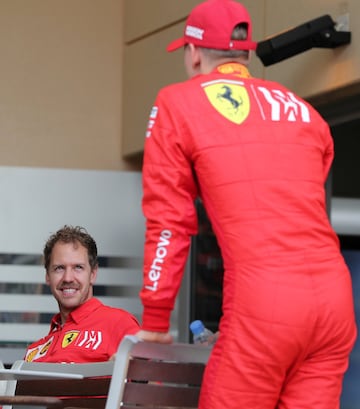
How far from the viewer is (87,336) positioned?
178 inches

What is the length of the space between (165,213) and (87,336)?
58.6 inches

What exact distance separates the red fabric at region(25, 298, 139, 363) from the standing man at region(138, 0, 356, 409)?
1.28 meters

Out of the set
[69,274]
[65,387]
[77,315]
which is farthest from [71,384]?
[69,274]

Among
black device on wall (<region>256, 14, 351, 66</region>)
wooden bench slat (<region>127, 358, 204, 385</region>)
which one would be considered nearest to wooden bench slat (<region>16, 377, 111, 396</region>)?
wooden bench slat (<region>127, 358, 204, 385</region>)

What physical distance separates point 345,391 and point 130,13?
9.58ft

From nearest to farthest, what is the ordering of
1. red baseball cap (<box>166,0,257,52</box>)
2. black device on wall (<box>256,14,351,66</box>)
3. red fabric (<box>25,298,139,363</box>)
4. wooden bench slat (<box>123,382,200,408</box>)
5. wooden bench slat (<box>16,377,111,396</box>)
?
wooden bench slat (<box>123,382,200,408</box>)
red baseball cap (<box>166,0,257,52</box>)
wooden bench slat (<box>16,377,111,396</box>)
red fabric (<box>25,298,139,363</box>)
black device on wall (<box>256,14,351,66</box>)

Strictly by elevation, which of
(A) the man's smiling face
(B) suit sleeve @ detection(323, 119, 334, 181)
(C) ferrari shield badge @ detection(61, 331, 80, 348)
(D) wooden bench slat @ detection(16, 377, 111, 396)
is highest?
(B) suit sleeve @ detection(323, 119, 334, 181)

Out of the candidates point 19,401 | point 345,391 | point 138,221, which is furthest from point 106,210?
point 19,401

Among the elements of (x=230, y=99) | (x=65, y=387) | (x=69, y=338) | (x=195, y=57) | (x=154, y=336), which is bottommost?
(x=65, y=387)

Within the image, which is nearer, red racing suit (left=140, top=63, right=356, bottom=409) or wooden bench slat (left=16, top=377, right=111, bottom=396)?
red racing suit (left=140, top=63, right=356, bottom=409)

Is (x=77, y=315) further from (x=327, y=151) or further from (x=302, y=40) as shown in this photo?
(x=302, y=40)

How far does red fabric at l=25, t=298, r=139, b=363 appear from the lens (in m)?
4.43

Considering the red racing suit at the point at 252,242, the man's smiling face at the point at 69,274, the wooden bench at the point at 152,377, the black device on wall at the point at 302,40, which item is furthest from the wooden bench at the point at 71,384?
the black device on wall at the point at 302,40

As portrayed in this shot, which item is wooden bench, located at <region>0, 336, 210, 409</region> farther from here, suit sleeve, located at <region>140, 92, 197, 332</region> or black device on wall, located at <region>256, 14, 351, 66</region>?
black device on wall, located at <region>256, 14, 351, 66</region>
